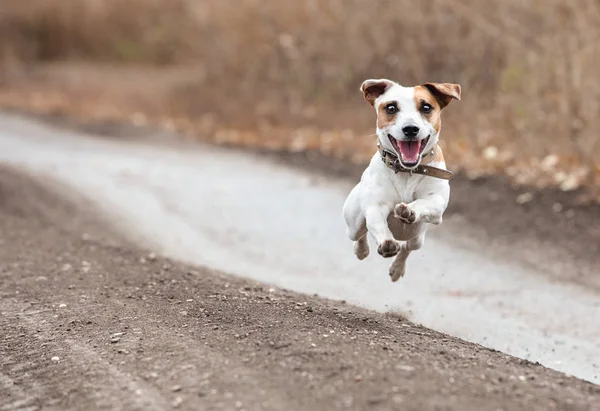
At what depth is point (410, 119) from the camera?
17.5ft

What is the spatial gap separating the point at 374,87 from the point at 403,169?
537 millimetres

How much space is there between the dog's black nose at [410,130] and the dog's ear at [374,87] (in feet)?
1.57

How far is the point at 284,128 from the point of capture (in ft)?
55.0

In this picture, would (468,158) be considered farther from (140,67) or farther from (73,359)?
(140,67)

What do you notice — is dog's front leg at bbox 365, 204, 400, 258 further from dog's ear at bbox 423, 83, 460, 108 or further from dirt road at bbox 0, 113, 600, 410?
dog's ear at bbox 423, 83, 460, 108

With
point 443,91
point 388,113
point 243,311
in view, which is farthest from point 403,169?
point 243,311

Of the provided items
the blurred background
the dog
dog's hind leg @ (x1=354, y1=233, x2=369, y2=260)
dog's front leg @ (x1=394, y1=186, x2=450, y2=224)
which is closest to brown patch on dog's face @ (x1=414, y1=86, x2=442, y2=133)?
the dog

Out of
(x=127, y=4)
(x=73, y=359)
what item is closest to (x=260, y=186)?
(x=73, y=359)

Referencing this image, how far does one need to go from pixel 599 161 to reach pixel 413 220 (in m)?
6.35

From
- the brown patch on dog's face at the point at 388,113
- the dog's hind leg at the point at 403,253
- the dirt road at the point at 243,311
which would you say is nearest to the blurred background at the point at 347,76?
the dirt road at the point at 243,311

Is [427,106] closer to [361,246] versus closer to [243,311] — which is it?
[361,246]

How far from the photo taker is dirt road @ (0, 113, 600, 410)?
4.75 metres

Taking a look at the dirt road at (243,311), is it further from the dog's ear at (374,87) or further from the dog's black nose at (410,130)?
the dog's ear at (374,87)

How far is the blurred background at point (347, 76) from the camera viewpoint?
12.2 meters
